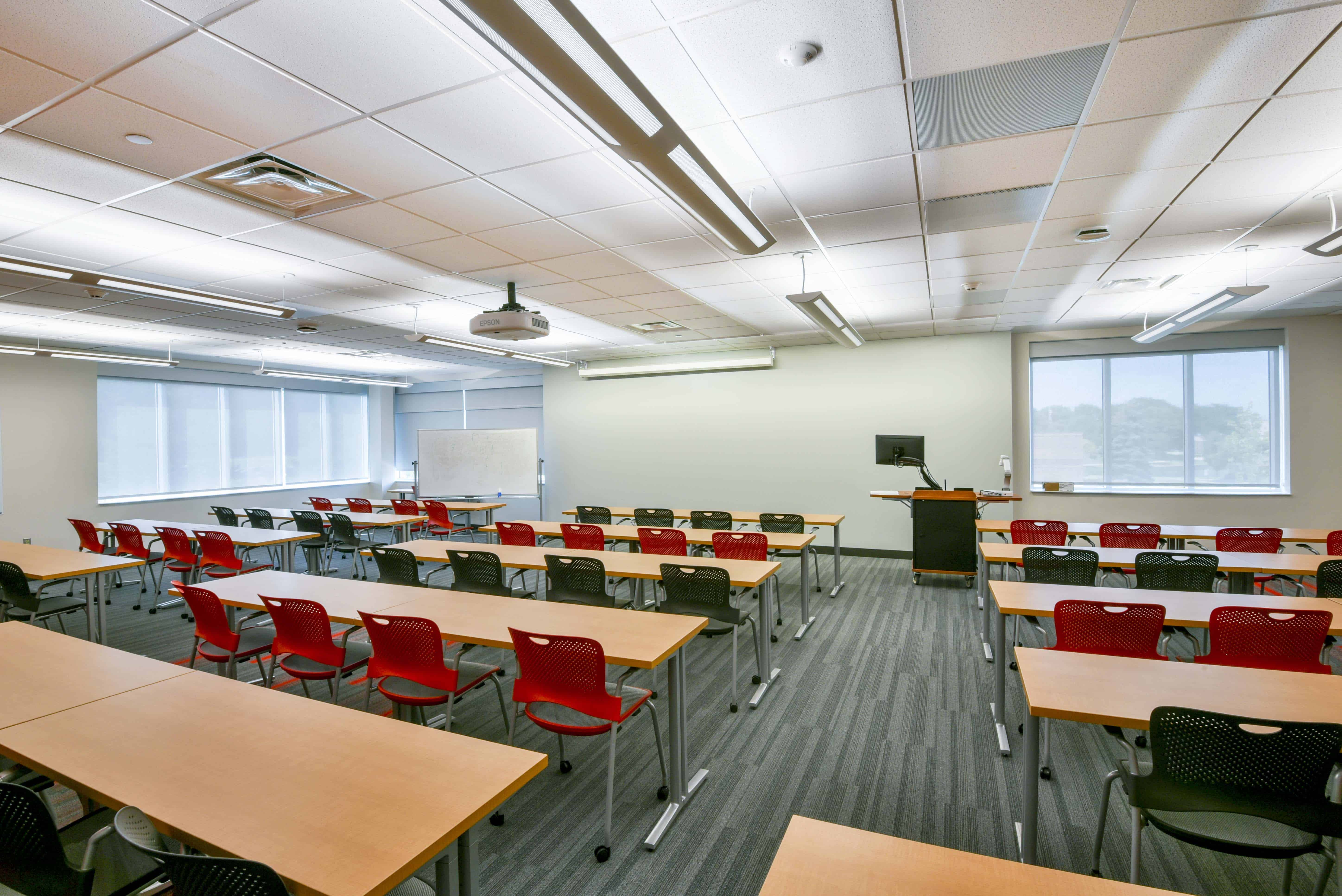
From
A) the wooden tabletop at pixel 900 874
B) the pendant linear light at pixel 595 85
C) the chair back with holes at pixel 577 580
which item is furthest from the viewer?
the chair back with holes at pixel 577 580

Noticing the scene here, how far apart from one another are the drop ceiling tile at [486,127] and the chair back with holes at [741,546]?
3100 millimetres

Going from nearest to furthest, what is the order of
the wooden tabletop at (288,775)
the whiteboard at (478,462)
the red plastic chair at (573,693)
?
the wooden tabletop at (288,775) < the red plastic chair at (573,693) < the whiteboard at (478,462)

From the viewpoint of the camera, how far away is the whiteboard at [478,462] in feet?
32.3

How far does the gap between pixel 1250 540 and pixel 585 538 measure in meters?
5.65

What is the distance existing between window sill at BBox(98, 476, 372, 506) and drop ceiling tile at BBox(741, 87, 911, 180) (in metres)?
10.5

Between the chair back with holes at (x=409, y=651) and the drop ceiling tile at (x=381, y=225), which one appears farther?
the drop ceiling tile at (x=381, y=225)

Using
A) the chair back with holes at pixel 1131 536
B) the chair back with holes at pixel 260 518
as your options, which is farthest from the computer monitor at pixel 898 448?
the chair back with holes at pixel 260 518

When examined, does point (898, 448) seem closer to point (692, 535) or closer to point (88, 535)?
point (692, 535)

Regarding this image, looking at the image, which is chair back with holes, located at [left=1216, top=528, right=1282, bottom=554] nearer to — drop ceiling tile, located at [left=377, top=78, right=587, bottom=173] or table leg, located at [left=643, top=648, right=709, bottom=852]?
table leg, located at [left=643, top=648, right=709, bottom=852]

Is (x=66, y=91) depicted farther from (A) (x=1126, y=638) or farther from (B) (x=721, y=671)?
(A) (x=1126, y=638)

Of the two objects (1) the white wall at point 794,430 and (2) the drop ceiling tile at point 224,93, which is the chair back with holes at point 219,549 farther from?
(1) the white wall at point 794,430

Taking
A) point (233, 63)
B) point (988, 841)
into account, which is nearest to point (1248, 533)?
point (988, 841)

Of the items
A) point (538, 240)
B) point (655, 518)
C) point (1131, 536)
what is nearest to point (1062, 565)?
point (1131, 536)

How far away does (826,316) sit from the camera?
5148 mm
